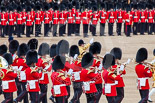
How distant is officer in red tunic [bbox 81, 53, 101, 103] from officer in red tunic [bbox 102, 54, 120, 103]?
22cm

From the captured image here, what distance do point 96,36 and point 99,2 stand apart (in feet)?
9.35

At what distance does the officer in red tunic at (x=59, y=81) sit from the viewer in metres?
11.3

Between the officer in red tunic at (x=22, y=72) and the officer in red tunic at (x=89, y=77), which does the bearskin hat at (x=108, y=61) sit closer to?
the officer in red tunic at (x=89, y=77)

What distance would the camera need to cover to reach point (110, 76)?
11484mm

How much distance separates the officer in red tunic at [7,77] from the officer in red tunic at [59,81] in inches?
30.1

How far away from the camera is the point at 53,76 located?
37.2 feet

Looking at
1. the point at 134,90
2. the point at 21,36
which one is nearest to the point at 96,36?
the point at 21,36

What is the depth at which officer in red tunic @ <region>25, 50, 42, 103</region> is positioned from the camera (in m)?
11.8

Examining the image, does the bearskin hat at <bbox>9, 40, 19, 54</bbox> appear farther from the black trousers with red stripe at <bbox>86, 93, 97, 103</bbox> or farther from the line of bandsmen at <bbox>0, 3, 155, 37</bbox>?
the line of bandsmen at <bbox>0, 3, 155, 37</bbox>

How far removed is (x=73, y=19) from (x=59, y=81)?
11251mm

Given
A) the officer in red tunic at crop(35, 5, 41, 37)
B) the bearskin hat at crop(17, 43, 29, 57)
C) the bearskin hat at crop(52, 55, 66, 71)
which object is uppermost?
the officer in red tunic at crop(35, 5, 41, 37)

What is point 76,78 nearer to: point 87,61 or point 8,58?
point 87,61

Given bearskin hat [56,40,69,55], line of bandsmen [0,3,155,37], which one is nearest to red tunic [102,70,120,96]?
bearskin hat [56,40,69,55]

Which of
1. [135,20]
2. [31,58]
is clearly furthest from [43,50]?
[135,20]
